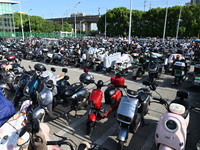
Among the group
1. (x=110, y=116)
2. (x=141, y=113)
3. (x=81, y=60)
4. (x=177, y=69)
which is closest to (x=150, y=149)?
(x=141, y=113)

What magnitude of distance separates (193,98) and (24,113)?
5.69 metres

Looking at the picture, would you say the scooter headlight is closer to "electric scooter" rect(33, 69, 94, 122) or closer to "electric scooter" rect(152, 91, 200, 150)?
"electric scooter" rect(152, 91, 200, 150)

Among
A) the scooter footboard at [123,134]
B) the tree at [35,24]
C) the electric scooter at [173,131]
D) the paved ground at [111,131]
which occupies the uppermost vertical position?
the tree at [35,24]

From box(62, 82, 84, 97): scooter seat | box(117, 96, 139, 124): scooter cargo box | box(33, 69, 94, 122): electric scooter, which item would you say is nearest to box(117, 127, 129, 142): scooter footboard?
box(117, 96, 139, 124): scooter cargo box

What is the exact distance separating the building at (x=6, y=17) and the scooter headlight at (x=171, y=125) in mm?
56864

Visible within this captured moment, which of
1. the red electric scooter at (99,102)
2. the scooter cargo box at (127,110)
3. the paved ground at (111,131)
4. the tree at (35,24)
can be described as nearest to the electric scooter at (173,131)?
the scooter cargo box at (127,110)

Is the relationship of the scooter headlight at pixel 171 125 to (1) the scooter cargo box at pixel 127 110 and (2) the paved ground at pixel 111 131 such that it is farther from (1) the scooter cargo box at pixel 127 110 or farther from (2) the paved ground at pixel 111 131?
(2) the paved ground at pixel 111 131

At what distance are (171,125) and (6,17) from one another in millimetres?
60113

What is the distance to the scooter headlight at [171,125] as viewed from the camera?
2.62 meters

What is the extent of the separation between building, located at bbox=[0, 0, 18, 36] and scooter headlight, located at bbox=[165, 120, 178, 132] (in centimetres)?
5686

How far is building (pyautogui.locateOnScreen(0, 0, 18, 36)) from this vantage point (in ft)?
164

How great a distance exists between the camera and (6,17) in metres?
50.9

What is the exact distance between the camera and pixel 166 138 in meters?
2.64

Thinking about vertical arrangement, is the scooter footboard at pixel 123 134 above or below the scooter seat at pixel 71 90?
below
